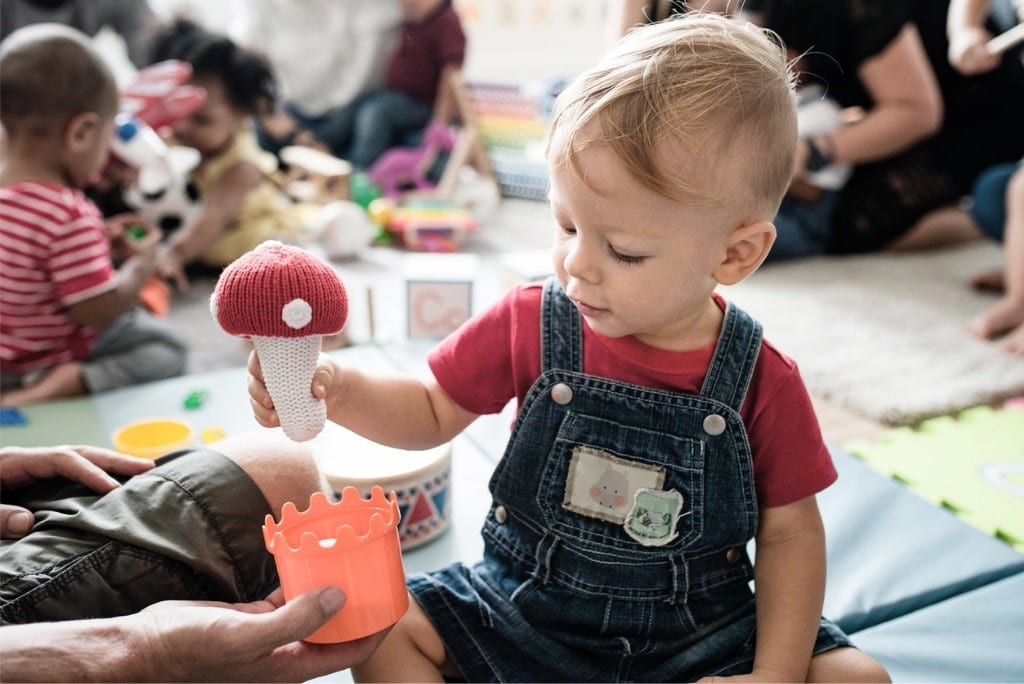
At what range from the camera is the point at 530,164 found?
2730mm

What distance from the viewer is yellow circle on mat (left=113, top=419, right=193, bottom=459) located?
1062 millimetres

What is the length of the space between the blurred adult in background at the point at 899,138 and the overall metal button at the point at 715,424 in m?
1.53

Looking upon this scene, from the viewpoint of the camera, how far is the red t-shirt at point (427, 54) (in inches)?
109

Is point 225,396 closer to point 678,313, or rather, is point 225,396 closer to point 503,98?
point 678,313

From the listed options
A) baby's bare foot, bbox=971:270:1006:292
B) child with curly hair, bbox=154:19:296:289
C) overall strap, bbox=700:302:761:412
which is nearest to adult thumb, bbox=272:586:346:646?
overall strap, bbox=700:302:761:412

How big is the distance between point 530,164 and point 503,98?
26cm

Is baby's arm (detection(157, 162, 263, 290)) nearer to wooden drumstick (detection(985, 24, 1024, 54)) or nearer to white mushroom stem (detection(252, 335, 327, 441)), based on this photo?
white mushroom stem (detection(252, 335, 327, 441))

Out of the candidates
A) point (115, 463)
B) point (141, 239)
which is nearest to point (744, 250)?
point (115, 463)

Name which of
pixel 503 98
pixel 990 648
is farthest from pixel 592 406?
pixel 503 98

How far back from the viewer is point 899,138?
2.07 meters

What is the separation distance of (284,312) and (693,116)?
0.31 meters

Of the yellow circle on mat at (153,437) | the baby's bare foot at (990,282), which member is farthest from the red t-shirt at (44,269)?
the baby's bare foot at (990,282)

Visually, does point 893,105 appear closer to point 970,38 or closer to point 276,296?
point 970,38

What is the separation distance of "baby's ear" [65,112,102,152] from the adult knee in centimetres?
75
